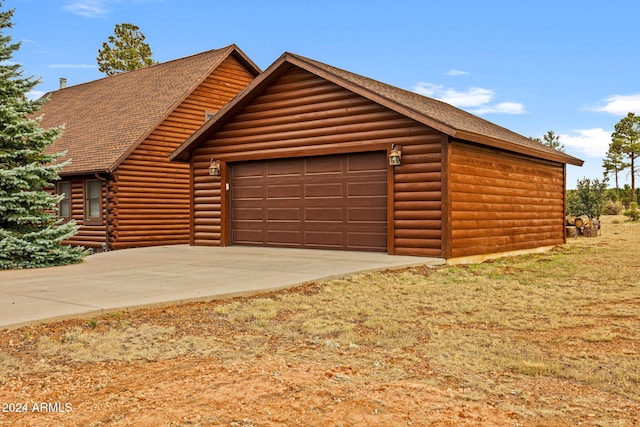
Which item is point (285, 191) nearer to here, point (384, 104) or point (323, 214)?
point (323, 214)

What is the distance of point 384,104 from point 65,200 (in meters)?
11.7

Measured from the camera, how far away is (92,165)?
16469 millimetres

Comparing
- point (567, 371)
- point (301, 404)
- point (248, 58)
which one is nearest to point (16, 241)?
point (301, 404)

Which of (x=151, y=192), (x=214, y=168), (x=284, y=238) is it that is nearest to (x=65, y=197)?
(x=151, y=192)

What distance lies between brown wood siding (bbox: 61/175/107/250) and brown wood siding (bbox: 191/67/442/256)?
3.01 m

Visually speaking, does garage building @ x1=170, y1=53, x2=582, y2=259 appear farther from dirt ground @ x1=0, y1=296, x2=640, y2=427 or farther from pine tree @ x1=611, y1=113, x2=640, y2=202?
pine tree @ x1=611, y1=113, x2=640, y2=202

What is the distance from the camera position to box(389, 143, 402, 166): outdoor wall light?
11.9m

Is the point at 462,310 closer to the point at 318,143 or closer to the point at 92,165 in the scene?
the point at 318,143

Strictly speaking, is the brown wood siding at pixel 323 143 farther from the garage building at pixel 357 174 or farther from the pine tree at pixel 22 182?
the pine tree at pixel 22 182

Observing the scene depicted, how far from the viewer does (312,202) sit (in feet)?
45.3

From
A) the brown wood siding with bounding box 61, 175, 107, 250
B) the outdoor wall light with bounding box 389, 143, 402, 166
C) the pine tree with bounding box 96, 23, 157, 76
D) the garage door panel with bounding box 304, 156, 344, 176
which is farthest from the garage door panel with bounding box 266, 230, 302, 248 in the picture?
the pine tree with bounding box 96, 23, 157, 76

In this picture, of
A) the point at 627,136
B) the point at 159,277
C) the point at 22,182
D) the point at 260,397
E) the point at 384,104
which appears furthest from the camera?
the point at 627,136

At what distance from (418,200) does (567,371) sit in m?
7.71

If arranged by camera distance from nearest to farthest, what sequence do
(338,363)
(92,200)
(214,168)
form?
1. (338,363)
2. (214,168)
3. (92,200)
